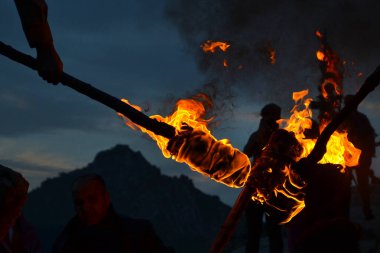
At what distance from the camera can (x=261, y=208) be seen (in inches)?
320

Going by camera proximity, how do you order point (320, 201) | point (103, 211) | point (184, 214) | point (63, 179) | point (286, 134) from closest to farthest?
point (286, 134)
point (320, 201)
point (103, 211)
point (184, 214)
point (63, 179)

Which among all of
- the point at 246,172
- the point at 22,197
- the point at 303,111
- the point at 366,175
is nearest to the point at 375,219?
the point at 366,175

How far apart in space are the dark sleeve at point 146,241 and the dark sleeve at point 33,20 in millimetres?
2299

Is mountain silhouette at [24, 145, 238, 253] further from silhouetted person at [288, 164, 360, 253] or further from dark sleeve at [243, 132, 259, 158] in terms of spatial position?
silhouetted person at [288, 164, 360, 253]

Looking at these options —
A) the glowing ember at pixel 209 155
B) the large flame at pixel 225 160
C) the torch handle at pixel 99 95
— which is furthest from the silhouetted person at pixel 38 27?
the glowing ember at pixel 209 155

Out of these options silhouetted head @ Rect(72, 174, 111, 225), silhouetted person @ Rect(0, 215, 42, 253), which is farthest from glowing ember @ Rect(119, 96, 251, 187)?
silhouetted person @ Rect(0, 215, 42, 253)

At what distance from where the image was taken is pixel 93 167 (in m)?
152

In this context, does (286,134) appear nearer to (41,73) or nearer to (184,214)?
(41,73)

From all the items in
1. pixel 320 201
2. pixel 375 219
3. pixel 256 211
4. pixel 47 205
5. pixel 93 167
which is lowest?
pixel 320 201

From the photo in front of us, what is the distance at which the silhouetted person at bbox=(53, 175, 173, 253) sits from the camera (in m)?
5.54

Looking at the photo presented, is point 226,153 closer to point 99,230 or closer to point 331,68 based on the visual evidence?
point 99,230

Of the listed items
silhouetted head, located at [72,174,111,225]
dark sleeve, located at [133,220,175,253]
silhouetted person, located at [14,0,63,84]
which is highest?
silhouetted person, located at [14,0,63,84]

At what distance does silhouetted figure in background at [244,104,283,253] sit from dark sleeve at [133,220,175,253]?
2.75 m

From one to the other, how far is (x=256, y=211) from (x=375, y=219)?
559 cm
